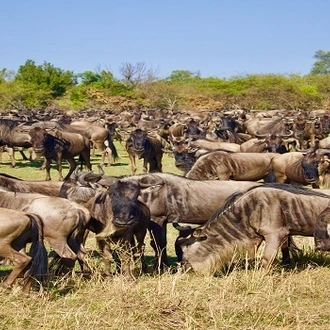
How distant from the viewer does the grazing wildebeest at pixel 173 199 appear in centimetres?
769

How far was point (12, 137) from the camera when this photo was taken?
1922cm

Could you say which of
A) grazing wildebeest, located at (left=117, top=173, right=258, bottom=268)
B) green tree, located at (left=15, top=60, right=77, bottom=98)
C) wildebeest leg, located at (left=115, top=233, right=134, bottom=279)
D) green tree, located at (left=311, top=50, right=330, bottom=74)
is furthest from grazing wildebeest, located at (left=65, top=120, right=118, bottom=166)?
green tree, located at (left=311, top=50, right=330, bottom=74)

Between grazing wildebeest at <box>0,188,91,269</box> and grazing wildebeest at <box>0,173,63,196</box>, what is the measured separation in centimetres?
117

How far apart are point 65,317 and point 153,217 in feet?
9.32

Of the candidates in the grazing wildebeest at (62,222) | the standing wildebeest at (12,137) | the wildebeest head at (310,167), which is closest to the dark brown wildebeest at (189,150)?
the wildebeest head at (310,167)

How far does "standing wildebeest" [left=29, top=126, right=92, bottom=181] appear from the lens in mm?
17328

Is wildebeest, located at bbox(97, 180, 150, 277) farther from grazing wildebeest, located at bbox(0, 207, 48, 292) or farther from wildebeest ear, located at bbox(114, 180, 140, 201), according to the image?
grazing wildebeest, located at bbox(0, 207, 48, 292)

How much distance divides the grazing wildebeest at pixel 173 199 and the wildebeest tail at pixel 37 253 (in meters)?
1.66

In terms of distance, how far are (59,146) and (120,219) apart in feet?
36.9

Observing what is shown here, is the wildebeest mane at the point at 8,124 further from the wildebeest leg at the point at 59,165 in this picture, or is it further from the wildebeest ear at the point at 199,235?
the wildebeest ear at the point at 199,235

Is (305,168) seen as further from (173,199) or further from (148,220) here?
(148,220)

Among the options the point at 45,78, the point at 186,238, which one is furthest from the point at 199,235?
the point at 45,78

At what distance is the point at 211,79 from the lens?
71.4m

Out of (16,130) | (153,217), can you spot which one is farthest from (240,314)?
(16,130)
